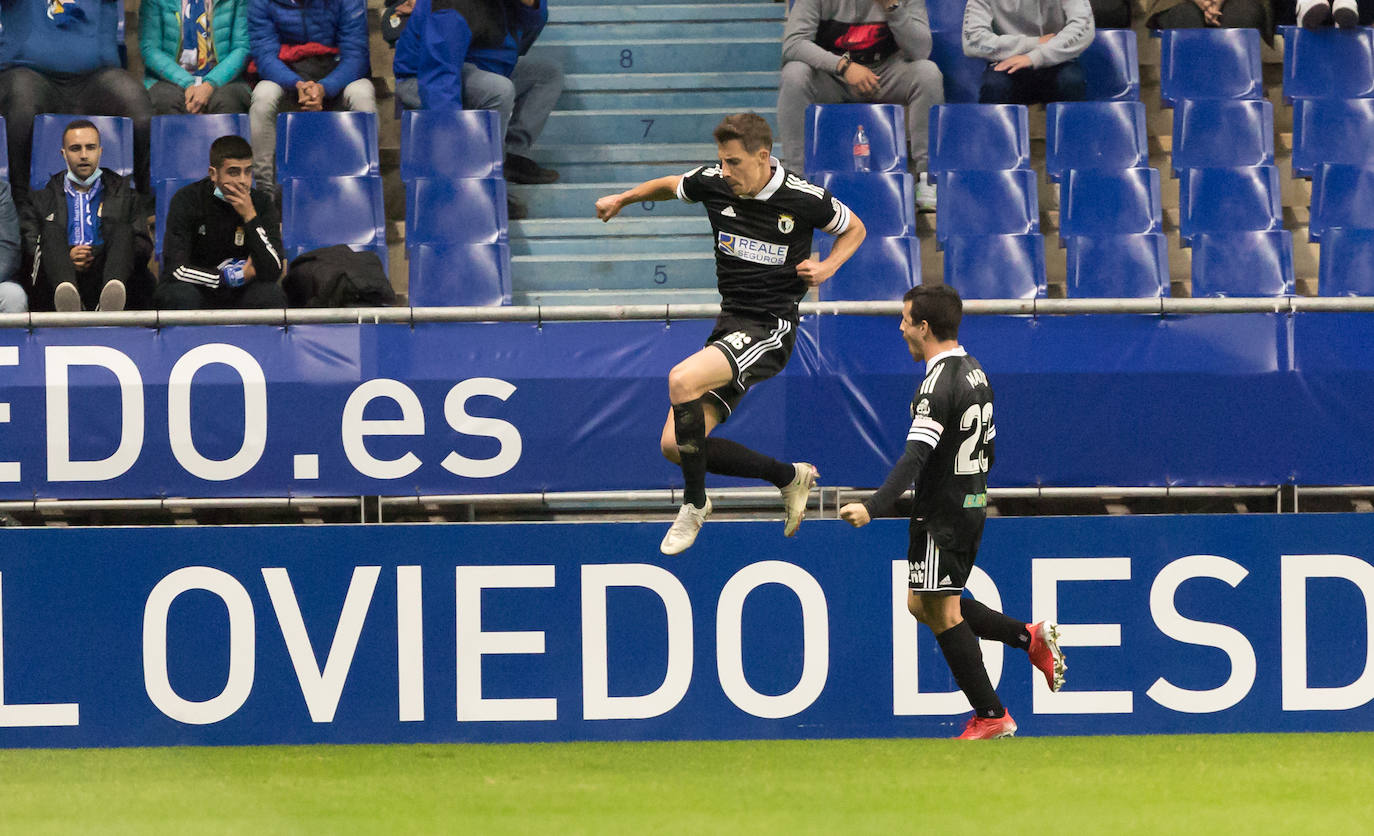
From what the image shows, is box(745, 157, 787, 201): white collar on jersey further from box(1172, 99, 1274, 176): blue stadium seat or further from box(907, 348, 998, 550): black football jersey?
box(1172, 99, 1274, 176): blue stadium seat

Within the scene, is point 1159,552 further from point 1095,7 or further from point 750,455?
point 1095,7

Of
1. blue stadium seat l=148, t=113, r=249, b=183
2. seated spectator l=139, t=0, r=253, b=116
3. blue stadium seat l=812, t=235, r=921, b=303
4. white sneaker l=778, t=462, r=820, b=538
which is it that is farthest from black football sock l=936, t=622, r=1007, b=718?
seated spectator l=139, t=0, r=253, b=116

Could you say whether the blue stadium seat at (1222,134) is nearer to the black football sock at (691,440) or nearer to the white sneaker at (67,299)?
the black football sock at (691,440)

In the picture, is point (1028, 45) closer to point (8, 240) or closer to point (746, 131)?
point (746, 131)

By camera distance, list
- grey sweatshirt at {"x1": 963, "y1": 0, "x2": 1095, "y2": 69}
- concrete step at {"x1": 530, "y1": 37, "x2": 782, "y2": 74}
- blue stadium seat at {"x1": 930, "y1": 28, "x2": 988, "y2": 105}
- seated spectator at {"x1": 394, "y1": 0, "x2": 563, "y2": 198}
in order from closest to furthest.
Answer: seated spectator at {"x1": 394, "y1": 0, "x2": 563, "y2": 198} → grey sweatshirt at {"x1": 963, "y1": 0, "x2": 1095, "y2": 69} → blue stadium seat at {"x1": 930, "y1": 28, "x2": 988, "y2": 105} → concrete step at {"x1": 530, "y1": 37, "x2": 782, "y2": 74}

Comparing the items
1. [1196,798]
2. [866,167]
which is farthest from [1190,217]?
[1196,798]

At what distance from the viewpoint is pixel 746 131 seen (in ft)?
22.5

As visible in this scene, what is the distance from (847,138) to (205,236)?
3.72 metres

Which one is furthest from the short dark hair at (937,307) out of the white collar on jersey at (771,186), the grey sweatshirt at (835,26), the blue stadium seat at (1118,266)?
the grey sweatshirt at (835,26)

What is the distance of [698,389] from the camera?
6922mm

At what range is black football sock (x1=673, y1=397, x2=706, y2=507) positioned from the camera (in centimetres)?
688

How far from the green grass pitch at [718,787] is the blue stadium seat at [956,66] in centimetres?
488

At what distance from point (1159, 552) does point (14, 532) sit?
507cm

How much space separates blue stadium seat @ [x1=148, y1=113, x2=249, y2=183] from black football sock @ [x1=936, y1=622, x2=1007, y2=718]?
17.5 ft
